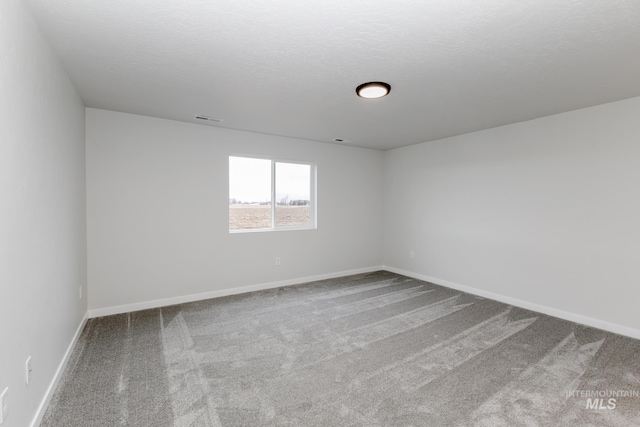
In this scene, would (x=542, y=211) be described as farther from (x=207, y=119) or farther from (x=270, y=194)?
(x=207, y=119)

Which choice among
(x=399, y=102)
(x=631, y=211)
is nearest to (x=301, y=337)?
(x=399, y=102)

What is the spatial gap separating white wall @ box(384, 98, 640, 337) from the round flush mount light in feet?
7.46

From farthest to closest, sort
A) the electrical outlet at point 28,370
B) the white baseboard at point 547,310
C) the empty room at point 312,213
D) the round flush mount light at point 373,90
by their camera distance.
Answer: the white baseboard at point 547,310, the round flush mount light at point 373,90, the empty room at point 312,213, the electrical outlet at point 28,370

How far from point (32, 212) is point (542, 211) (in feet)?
15.7

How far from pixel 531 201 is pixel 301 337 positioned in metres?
3.27

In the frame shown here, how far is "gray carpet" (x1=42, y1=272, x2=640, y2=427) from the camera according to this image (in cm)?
187

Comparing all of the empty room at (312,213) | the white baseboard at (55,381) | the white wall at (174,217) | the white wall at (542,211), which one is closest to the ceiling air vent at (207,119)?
the empty room at (312,213)

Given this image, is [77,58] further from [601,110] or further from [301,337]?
[601,110]

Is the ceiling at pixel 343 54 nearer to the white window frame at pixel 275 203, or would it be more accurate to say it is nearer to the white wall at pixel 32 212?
the white wall at pixel 32 212

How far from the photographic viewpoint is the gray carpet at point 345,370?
73.7 inches

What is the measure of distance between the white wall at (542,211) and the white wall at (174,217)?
1906 millimetres

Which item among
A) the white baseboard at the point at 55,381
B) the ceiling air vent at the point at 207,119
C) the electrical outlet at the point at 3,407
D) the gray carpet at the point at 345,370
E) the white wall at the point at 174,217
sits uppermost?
the ceiling air vent at the point at 207,119

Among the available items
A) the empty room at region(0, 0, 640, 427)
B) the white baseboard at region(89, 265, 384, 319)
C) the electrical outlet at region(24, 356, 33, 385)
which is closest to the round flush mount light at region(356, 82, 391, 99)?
Answer: the empty room at region(0, 0, 640, 427)

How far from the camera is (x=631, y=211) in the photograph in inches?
118
